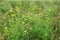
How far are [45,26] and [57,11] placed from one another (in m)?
0.92

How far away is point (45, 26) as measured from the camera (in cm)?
504

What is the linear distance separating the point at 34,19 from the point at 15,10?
0.94m

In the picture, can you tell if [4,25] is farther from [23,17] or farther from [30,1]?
[30,1]

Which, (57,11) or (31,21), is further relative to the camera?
(57,11)

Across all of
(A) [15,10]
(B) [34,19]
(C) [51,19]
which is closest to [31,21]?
(B) [34,19]

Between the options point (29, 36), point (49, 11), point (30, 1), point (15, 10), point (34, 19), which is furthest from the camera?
point (30, 1)

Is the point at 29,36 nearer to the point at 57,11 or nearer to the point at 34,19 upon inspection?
the point at 34,19

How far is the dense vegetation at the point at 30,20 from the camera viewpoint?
191 inches

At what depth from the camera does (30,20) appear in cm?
533

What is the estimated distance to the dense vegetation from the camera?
4.85 metres

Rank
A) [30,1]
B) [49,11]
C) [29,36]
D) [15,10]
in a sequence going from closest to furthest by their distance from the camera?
[29,36] → [49,11] → [15,10] → [30,1]

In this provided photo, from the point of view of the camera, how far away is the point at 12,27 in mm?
4938

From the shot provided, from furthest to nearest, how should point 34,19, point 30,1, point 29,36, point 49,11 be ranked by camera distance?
point 30,1, point 49,11, point 34,19, point 29,36

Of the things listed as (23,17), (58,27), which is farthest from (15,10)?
(58,27)
